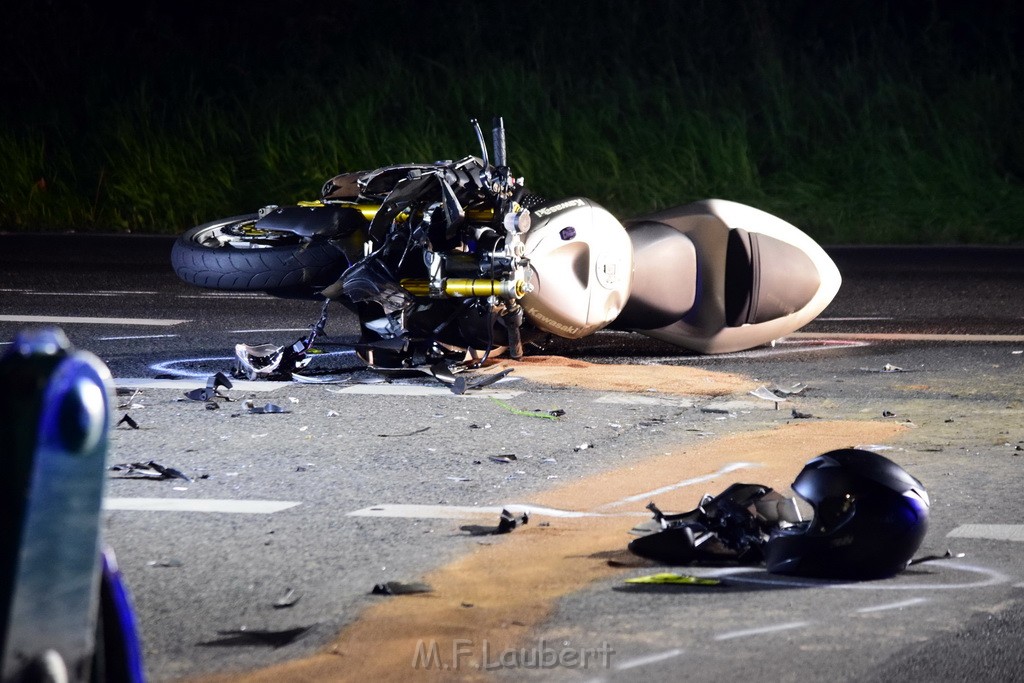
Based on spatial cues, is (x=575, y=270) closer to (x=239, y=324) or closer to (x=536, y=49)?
(x=239, y=324)

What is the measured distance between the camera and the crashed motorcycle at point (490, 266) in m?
8.23

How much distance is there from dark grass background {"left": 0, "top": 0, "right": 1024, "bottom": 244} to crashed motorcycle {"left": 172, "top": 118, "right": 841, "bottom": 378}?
7.55 meters

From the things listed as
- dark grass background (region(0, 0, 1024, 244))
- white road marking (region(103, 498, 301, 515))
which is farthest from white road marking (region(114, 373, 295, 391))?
dark grass background (region(0, 0, 1024, 244))

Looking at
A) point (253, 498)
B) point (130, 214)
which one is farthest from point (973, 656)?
point (130, 214)

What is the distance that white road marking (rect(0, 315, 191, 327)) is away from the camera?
10602 millimetres

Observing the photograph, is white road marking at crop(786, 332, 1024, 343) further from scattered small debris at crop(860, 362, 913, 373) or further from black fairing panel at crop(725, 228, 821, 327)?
scattered small debris at crop(860, 362, 913, 373)

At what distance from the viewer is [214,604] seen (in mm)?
4340

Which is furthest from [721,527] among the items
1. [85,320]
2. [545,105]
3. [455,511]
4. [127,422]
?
[545,105]

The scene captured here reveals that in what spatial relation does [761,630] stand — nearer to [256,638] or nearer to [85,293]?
[256,638]

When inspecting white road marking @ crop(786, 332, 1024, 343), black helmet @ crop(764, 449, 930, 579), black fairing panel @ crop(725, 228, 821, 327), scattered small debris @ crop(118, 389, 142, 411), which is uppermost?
black fairing panel @ crop(725, 228, 821, 327)

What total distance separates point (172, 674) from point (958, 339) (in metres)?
7.23

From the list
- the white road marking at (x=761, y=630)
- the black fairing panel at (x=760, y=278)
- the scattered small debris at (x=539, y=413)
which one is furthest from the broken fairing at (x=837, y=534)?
the black fairing panel at (x=760, y=278)

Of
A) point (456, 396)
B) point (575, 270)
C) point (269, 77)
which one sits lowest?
→ point (456, 396)

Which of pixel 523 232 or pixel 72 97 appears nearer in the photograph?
pixel 523 232
